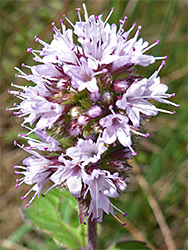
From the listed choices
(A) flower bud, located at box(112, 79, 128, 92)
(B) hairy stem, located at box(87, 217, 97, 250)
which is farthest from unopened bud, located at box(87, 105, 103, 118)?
(B) hairy stem, located at box(87, 217, 97, 250)

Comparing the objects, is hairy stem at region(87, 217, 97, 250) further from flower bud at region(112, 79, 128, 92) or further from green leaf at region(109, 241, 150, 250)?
flower bud at region(112, 79, 128, 92)

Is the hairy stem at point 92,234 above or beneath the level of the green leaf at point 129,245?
above

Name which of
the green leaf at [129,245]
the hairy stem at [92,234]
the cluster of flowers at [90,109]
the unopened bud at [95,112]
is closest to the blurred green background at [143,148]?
the green leaf at [129,245]

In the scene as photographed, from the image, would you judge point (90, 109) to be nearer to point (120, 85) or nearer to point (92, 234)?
point (120, 85)

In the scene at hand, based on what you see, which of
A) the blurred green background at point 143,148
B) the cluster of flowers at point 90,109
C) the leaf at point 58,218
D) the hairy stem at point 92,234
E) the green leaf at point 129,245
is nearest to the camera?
the cluster of flowers at point 90,109

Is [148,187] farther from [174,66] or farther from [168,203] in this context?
[174,66]

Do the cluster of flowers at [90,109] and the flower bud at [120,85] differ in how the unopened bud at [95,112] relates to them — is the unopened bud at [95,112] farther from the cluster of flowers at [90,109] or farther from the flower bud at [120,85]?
the flower bud at [120,85]

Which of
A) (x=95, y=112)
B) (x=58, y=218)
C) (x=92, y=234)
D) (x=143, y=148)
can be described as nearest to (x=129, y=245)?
(x=92, y=234)

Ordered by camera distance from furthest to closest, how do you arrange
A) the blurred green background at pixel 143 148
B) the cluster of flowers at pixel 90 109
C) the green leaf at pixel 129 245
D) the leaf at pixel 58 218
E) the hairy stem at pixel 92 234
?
the blurred green background at pixel 143 148 < the leaf at pixel 58 218 < the green leaf at pixel 129 245 < the hairy stem at pixel 92 234 < the cluster of flowers at pixel 90 109

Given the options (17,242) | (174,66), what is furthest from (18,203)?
(174,66)
